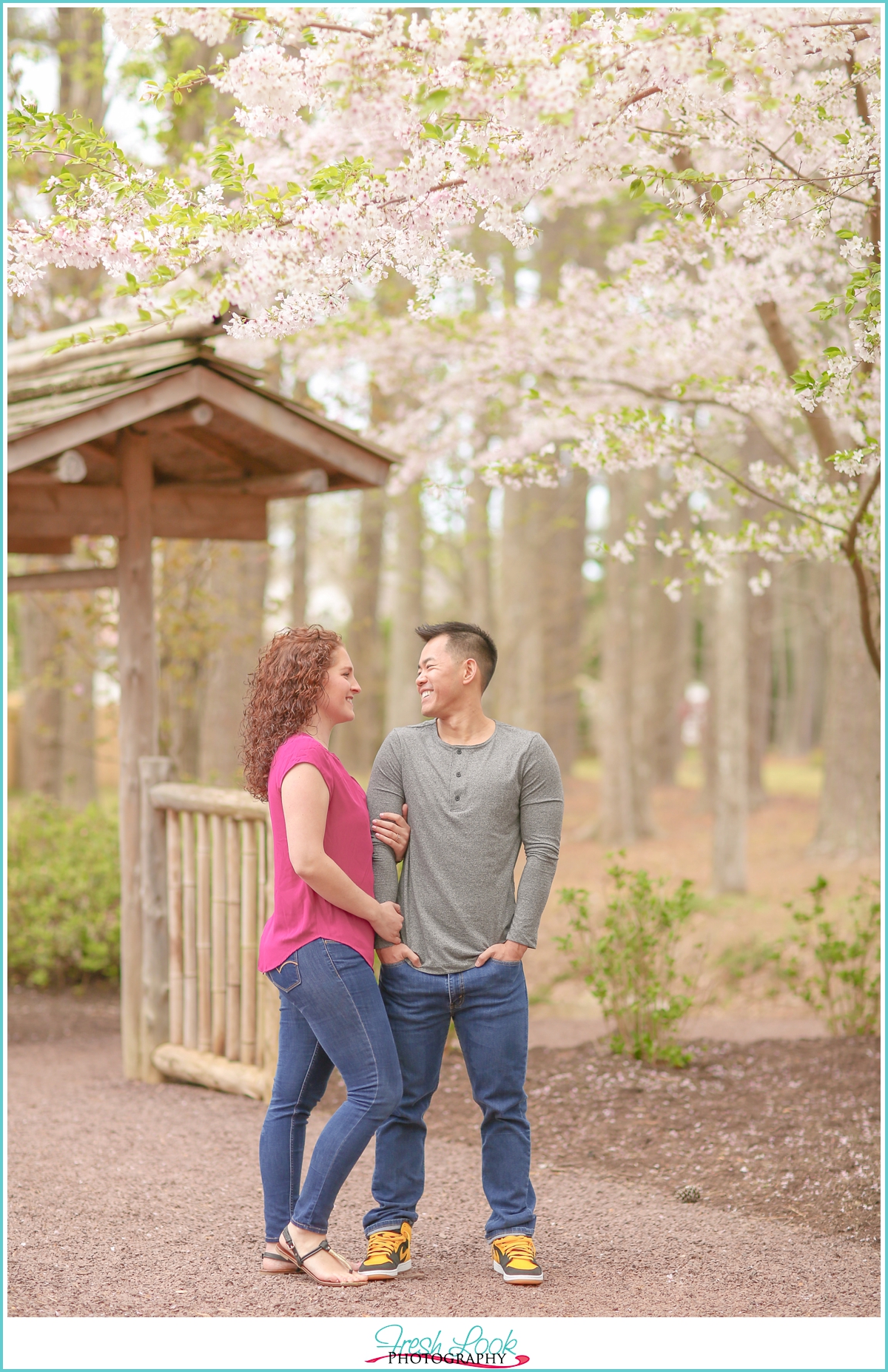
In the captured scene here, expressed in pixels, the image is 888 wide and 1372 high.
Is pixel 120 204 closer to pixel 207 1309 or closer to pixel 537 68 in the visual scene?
pixel 537 68

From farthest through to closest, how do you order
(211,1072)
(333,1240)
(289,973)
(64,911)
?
1. (64,911)
2. (211,1072)
3. (333,1240)
4. (289,973)

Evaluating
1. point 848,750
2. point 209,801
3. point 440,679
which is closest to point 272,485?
point 209,801

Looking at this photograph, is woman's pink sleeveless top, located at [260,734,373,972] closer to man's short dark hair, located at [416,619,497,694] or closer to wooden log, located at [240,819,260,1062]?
A: man's short dark hair, located at [416,619,497,694]

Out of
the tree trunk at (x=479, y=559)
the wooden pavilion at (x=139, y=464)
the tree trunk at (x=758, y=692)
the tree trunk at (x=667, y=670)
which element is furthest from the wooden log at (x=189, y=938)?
the tree trunk at (x=758, y=692)

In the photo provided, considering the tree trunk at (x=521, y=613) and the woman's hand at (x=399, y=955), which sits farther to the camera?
the tree trunk at (x=521, y=613)

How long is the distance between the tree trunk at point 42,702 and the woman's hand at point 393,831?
7256 millimetres

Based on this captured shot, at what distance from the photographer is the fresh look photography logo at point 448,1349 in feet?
9.52

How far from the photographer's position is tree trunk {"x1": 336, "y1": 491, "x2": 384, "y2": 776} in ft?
46.5

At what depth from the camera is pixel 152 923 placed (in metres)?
5.52

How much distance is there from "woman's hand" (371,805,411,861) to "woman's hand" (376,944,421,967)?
0.24 metres

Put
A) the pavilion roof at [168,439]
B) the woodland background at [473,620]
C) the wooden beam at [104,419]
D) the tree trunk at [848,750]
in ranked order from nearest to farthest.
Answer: the wooden beam at [104,419] → the pavilion roof at [168,439] → the woodland background at [473,620] → the tree trunk at [848,750]

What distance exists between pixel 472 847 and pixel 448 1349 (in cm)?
122

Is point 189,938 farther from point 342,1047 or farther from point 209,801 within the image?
point 342,1047

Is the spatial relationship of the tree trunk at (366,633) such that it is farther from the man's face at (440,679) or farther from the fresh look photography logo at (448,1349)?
the fresh look photography logo at (448,1349)
